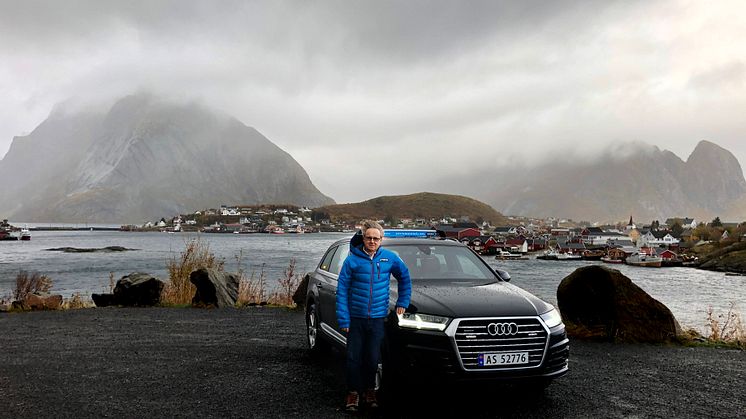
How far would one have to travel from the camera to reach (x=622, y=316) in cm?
1020

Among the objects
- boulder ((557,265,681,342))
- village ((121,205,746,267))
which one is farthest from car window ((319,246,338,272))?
village ((121,205,746,267))

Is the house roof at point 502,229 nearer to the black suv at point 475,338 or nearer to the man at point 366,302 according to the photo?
the black suv at point 475,338

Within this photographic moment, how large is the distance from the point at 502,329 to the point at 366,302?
4.69ft

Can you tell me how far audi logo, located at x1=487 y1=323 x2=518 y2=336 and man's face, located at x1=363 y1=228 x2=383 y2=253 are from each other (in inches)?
56.3

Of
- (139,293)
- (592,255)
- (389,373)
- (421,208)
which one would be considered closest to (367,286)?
(389,373)

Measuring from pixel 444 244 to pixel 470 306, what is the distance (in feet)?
6.68

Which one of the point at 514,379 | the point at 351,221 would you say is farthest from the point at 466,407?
the point at 351,221

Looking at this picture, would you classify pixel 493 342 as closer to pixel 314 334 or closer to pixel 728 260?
pixel 314 334

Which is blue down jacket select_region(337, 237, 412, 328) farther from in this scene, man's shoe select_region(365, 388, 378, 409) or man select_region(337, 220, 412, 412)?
man's shoe select_region(365, 388, 378, 409)

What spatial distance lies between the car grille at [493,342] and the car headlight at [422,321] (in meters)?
0.18

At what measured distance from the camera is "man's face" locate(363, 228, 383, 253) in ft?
18.6

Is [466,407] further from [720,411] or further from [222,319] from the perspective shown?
[222,319]

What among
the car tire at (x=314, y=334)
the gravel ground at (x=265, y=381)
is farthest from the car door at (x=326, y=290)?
the gravel ground at (x=265, y=381)

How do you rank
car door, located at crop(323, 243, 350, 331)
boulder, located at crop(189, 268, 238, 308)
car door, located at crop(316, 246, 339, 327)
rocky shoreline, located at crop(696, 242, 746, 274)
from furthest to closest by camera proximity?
rocky shoreline, located at crop(696, 242, 746, 274) → boulder, located at crop(189, 268, 238, 308) → car door, located at crop(316, 246, 339, 327) → car door, located at crop(323, 243, 350, 331)
